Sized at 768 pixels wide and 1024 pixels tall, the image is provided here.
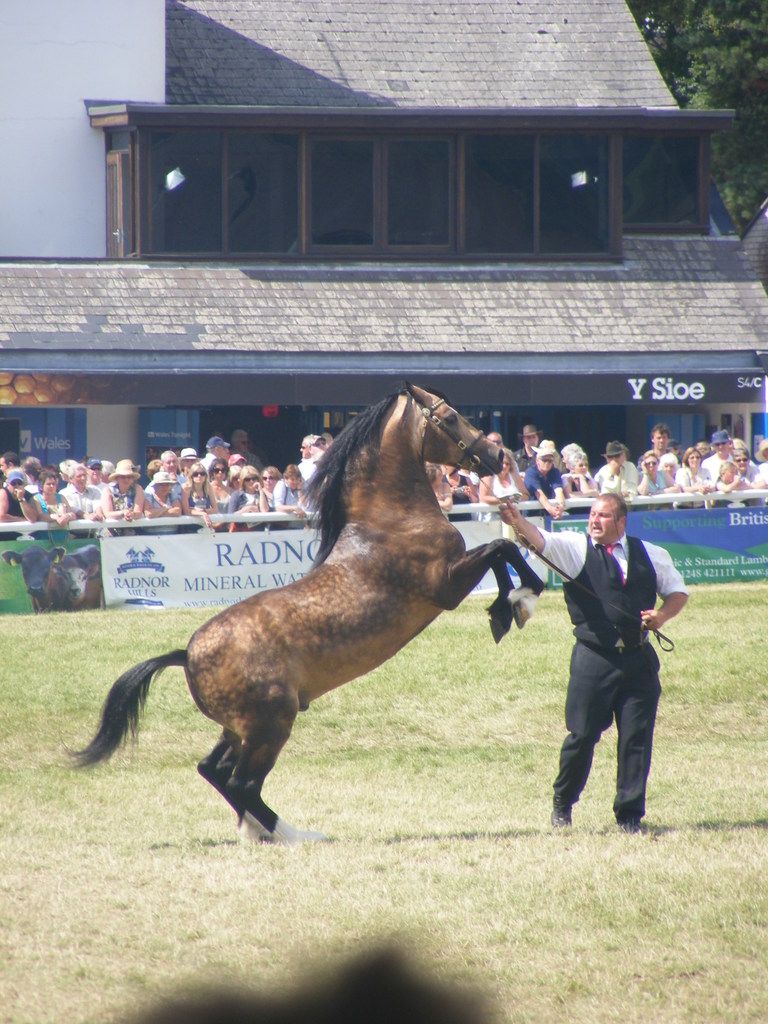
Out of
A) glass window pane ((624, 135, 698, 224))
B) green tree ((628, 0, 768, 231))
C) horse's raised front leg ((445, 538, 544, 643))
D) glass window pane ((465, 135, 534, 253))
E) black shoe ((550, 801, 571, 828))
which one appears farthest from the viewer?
green tree ((628, 0, 768, 231))

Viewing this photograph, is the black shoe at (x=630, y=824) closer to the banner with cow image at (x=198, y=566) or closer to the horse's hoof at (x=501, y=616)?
the horse's hoof at (x=501, y=616)

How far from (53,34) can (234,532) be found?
10319mm

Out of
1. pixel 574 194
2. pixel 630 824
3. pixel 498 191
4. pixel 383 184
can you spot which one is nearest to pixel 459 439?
pixel 630 824

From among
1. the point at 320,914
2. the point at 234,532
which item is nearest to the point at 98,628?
the point at 234,532

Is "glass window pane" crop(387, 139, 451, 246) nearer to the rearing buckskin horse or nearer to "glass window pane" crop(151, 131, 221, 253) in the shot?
"glass window pane" crop(151, 131, 221, 253)

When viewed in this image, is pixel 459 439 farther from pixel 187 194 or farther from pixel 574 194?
pixel 574 194

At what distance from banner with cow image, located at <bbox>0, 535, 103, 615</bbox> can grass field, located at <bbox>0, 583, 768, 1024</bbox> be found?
24.7 inches

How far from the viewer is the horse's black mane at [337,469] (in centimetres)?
775

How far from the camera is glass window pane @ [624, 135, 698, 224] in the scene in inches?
900

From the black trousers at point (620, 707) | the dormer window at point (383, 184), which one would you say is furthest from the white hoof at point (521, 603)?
the dormer window at point (383, 184)

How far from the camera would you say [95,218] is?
21750mm

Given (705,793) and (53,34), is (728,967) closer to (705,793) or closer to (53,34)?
(705,793)

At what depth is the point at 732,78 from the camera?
99.3ft

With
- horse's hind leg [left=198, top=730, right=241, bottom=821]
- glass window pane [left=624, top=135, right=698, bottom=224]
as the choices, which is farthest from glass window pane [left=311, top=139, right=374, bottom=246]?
horse's hind leg [left=198, top=730, right=241, bottom=821]
